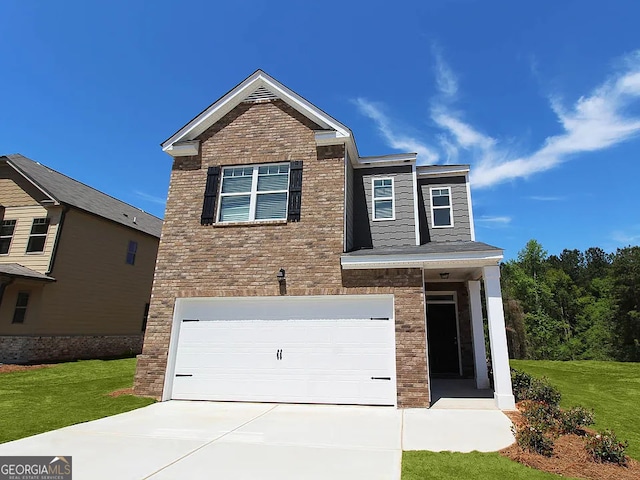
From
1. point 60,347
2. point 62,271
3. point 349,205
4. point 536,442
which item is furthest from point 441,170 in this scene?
point 60,347

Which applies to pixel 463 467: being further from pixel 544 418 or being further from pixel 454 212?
pixel 454 212

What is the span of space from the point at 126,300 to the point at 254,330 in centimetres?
1413

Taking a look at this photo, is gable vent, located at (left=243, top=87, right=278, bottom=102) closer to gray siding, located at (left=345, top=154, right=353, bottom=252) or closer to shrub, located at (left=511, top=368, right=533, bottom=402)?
gray siding, located at (left=345, top=154, right=353, bottom=252)

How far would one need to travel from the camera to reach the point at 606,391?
10164mm

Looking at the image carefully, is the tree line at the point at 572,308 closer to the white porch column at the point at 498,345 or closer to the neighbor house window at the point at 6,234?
the white porch column at the point at 498,345

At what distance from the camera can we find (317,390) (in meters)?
9.09

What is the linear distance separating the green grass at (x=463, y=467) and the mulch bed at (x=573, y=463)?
0.61ft

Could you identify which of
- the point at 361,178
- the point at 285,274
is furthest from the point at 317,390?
the point at 361,178

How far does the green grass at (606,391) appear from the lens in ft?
22.7

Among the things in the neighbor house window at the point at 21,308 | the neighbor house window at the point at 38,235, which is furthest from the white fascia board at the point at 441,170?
the neighbor house window at the point at 21,308

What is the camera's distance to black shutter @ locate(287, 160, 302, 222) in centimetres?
1024

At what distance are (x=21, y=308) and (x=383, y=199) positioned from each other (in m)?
16.7

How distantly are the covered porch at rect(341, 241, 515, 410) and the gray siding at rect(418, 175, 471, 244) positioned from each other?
24.4 inches

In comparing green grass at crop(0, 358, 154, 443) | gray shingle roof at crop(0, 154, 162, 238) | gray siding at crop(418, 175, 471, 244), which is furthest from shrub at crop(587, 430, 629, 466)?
gray shingle roof at crop(0, 154, 162, 238)
